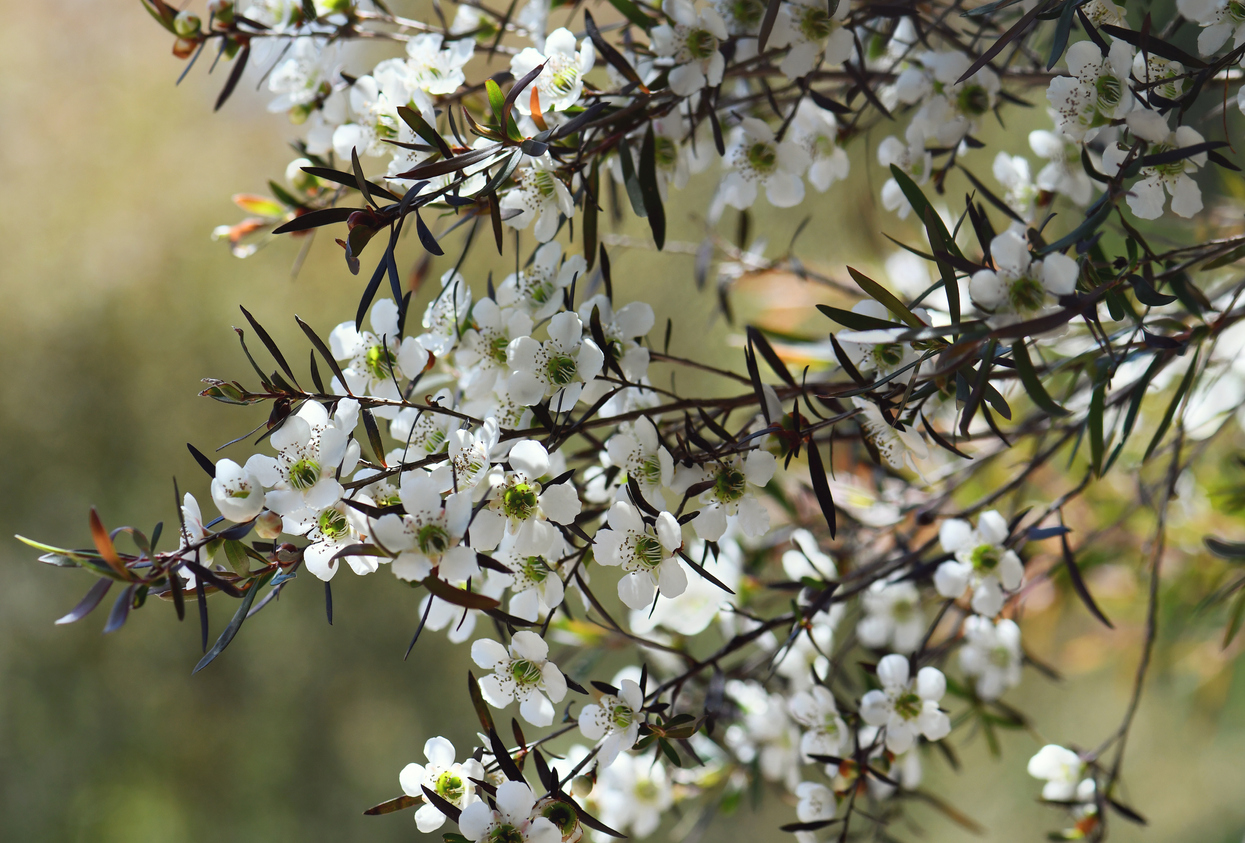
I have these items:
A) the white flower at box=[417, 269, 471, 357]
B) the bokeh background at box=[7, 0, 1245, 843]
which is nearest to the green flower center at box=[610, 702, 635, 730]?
the white flower at box=[417, 269, 471, 357]

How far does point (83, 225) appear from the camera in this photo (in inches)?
58.8

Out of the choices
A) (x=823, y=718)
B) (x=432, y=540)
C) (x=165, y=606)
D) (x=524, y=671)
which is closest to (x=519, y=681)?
(x=524, y=671)

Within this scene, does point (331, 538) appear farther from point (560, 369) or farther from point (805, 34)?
point (805, 34)

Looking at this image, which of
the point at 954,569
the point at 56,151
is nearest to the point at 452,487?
the point at 954,569

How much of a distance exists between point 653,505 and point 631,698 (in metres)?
0.10

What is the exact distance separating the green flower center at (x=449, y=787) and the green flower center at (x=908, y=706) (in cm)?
27

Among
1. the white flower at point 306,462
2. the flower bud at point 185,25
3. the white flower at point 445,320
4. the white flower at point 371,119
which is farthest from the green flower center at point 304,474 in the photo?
the flower bud at point 185,25

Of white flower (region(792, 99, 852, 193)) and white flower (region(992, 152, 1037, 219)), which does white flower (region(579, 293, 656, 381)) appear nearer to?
white flower (region(792, 99, 852, 193))

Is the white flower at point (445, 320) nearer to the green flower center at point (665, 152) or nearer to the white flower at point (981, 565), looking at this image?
the green flower center at point (665, 152)

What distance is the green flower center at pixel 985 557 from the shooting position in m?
0.50

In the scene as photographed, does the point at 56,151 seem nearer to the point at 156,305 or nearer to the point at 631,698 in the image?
the point at 156,305

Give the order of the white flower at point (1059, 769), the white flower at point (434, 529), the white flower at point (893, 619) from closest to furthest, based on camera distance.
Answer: the white flower at point (434, 529) < the white flower at point (1059, 769) < the white flower at point (893, 619)

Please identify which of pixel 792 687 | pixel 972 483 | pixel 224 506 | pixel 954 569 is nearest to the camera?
pixel 224 506

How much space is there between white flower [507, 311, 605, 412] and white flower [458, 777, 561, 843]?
0.59 ft
